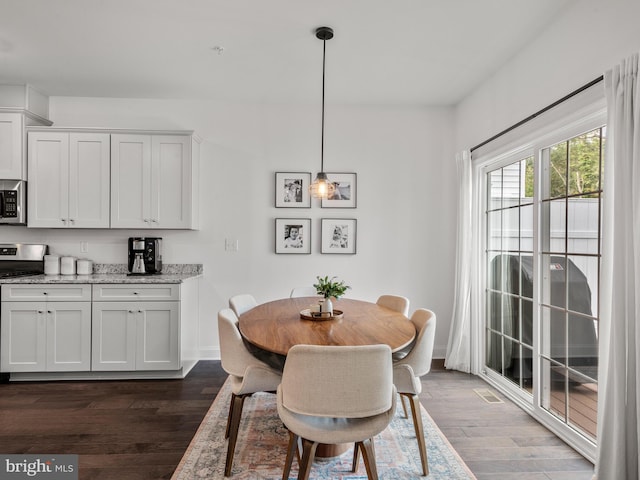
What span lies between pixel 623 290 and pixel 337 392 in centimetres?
148

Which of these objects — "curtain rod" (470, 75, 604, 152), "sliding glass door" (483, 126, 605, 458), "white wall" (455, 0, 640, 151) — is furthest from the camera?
"sliding glass door" (483, 126, 605, 458)

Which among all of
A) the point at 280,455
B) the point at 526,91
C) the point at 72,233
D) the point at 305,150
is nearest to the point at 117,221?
the point at 72,233

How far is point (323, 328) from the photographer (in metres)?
2.13

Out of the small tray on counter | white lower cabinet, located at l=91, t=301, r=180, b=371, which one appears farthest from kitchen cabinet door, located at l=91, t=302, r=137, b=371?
the small tray on counter

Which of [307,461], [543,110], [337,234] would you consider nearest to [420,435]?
[307,461]

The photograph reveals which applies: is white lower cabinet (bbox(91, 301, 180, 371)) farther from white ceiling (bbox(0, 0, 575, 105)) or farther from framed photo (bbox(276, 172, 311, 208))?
white ceiling (bbox(0, 0, 575, 105))

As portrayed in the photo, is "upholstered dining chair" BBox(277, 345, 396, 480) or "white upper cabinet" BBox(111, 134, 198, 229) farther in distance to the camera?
"white upper cabinet" BBox(111, 134, 198, 229)

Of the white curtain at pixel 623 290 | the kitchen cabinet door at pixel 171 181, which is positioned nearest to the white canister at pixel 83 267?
the kitchen cabinet door at pixel 171 181

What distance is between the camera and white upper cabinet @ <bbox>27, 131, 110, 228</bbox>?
363 centimetres

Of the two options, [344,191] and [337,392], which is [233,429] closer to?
[337,392]

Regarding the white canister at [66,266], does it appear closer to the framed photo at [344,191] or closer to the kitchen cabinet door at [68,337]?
the kitchen cabinet door at [68,337]

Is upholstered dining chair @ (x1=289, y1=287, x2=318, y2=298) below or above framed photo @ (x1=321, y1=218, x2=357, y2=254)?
below

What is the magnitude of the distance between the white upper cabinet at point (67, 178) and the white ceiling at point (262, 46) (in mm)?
A: 560

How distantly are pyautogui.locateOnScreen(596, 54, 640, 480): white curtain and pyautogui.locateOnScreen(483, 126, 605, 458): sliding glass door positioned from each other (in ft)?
1.39
